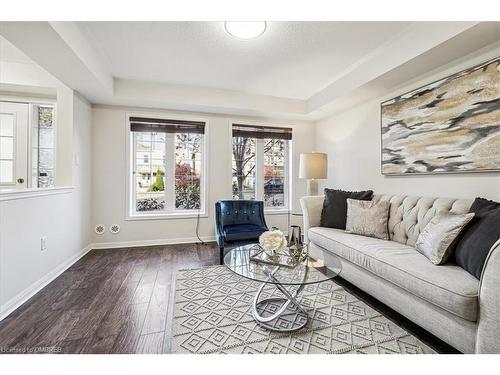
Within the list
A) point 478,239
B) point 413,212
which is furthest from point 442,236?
point 413,212

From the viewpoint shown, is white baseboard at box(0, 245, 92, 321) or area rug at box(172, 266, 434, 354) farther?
white baseboard at box(0, 245, 92, 321)

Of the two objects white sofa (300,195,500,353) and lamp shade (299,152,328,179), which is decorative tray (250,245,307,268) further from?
lamp shade (299,152,328,179)

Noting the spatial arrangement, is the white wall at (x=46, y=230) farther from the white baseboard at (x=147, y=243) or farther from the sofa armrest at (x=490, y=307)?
the sofa armrest at (x=490, y=307)

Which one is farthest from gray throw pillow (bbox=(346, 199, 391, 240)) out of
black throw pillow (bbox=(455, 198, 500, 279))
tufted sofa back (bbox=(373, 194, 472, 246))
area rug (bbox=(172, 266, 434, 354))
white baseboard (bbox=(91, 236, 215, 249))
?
white baseboard (bbox=(91, 236, 215, 249))

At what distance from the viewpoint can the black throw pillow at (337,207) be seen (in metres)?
2.89

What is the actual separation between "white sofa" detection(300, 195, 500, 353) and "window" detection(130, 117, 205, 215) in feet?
7.75

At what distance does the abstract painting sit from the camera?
6.38 ft

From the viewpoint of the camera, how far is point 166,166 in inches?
156

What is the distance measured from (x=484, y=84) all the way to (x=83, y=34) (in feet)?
11.7

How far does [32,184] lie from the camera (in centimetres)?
334

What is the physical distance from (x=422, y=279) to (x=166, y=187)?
3560mm

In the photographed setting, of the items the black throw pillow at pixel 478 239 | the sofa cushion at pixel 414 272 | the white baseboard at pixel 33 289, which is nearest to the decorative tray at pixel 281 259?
the sofa cushion at pixel 414 272

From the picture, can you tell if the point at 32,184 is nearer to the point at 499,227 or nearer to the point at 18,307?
the point at 18,307

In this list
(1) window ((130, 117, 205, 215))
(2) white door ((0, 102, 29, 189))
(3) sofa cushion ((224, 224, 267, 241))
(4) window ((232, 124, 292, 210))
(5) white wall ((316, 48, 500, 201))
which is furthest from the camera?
(4) window ((232, 124, 292, 210))
